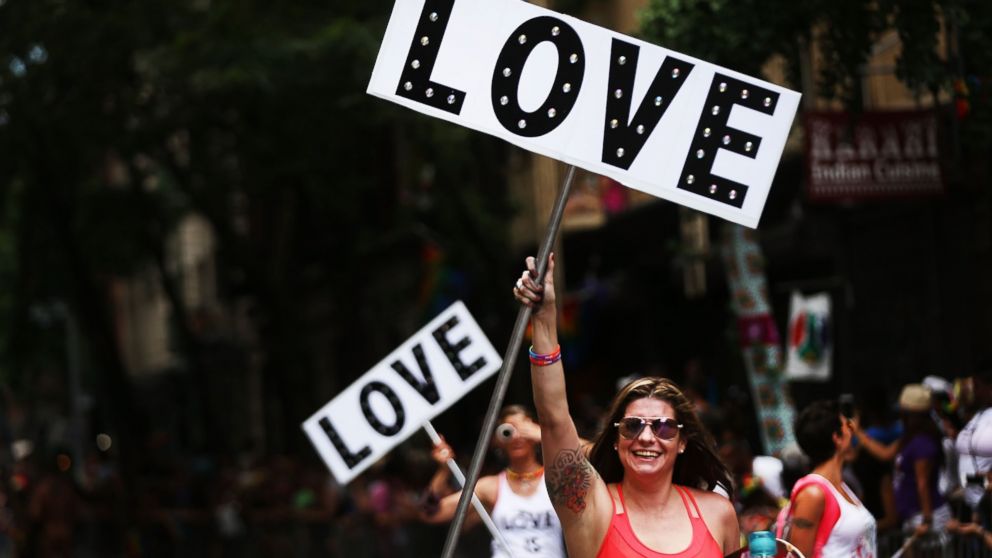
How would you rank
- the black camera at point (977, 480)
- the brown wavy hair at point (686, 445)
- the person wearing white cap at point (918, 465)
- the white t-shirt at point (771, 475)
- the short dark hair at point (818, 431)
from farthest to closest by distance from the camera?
the person wearing white cap at point (918, 465) → the white t-shirt at point (771, 475) → the black camera at point (977, 480) → the short dark hair at point (818, 431) → the brown wavy hair at point (686, 445)

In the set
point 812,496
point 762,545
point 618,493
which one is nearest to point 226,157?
point 812,496

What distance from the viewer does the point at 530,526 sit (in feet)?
27.6

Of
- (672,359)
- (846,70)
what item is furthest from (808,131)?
(672,359)

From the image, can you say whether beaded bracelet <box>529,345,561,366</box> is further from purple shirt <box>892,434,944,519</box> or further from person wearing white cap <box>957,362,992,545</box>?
purple shirt <box>892,434,944,519</box>

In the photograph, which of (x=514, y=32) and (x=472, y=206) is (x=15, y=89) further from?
(x=514, y=32)

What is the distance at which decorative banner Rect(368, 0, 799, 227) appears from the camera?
5.88 metres

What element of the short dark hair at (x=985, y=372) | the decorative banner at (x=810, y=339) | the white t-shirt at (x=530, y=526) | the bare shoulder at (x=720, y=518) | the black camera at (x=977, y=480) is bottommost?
the decorative banner at (x=810, y=339)

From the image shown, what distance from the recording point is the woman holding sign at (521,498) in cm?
839

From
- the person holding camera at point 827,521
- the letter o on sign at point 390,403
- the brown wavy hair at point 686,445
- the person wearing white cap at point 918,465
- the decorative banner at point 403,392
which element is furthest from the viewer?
the person wearing white cap at point 918,465

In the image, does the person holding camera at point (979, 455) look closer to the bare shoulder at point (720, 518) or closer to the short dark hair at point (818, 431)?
the short dark hair at point (818, 431)

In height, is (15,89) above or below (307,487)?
above

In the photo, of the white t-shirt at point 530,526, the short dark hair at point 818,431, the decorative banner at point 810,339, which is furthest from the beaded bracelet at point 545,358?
the decorative banner at point 810,339

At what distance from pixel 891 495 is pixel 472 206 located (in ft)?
33.1

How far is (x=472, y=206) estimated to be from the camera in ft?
67.5
